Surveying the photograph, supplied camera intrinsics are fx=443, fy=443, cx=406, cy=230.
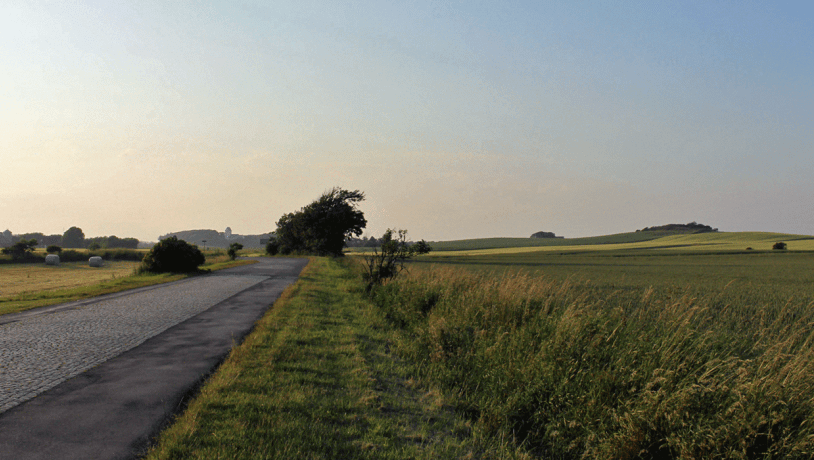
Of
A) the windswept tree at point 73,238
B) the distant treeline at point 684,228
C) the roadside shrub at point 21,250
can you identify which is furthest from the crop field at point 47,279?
the distant treeline at point 684,228

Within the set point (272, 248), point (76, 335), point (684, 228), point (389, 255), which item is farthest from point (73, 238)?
point (684, 228)

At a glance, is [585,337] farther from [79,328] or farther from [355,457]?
[79,328]

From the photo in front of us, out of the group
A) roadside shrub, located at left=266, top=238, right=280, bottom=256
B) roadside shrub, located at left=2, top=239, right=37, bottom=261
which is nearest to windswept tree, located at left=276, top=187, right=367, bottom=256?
roadside shrub, located at left=266, top=238, right=280, bottom=256

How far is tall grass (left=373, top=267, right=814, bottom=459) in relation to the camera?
4.25 meters

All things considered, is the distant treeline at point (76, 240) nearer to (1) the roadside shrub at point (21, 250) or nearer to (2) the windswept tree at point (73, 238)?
(2) the windswept tree at point (73, 238)

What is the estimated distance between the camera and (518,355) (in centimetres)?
664

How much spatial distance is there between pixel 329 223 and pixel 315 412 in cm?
5876

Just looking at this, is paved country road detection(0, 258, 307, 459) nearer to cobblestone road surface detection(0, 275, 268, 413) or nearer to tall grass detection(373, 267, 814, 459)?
cobblestone road surface detection(0, 275, 268, 413)

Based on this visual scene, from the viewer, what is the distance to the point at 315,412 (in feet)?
16.7

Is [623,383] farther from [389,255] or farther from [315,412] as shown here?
[389,255]

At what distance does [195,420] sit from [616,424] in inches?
176

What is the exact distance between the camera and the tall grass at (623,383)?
4.25m

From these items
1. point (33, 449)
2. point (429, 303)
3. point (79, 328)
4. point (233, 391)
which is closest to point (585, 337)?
point (233, 391)

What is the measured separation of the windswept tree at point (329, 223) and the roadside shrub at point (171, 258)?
33405 mm
